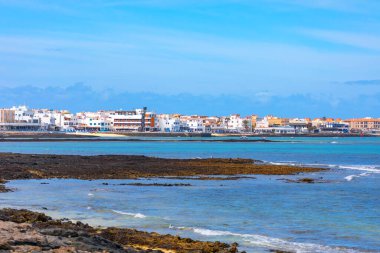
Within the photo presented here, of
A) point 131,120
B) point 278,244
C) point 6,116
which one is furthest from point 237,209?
point 6,116

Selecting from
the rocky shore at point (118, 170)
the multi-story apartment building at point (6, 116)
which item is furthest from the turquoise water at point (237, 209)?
the multi-story apartment building at point (6, 116)

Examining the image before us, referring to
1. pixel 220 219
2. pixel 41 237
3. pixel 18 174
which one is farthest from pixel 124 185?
pixel 41 237

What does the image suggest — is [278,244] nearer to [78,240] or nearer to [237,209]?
[78,240]

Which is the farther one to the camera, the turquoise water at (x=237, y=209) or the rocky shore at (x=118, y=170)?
the rocky shore at (x=118, y=170)

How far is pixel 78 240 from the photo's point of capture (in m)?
14.5

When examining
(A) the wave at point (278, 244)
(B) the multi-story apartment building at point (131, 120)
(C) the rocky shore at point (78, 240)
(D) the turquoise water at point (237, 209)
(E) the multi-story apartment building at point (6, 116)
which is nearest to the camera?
(C) the rocky shore at point (78, 240)

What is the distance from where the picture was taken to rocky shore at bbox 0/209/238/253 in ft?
43.4

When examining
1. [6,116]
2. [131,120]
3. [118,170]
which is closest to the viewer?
[118,170]

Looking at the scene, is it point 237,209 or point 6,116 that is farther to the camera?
point 6,116

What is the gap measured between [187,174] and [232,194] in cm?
1248

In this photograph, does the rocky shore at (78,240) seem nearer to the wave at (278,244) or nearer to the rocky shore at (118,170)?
the wave at (278,244)

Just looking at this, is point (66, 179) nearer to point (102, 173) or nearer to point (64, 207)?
point (102, 173)

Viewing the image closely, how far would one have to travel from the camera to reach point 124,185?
3453 cm

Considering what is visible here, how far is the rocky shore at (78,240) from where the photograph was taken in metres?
13.2
